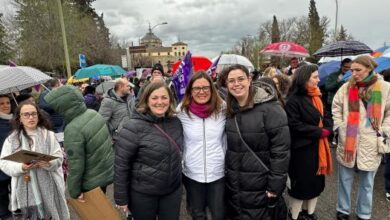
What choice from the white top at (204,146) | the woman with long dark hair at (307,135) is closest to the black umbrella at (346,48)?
the woman with long dark hair at (307,135)

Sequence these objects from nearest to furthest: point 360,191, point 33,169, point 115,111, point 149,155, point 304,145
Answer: point 149,155, point 33,169, point 304,145, point 360,191, point 115,111

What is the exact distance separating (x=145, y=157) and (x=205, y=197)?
824 millimetres

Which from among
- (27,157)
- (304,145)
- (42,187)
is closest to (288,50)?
(304,145)

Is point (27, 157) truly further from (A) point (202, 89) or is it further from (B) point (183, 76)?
(B) point (183, 76)

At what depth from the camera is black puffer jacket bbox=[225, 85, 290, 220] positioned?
8.50 ft

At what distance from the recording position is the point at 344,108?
11.3ft

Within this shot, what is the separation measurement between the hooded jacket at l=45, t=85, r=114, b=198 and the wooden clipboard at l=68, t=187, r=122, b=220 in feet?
0.26

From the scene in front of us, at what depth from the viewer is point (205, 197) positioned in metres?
2.95

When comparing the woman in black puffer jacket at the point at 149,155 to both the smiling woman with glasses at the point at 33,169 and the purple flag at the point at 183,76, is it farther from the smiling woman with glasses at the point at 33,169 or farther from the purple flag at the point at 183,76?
the purple flag at the point at 183,76

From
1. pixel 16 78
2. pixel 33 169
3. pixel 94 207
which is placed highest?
pixel 16 78

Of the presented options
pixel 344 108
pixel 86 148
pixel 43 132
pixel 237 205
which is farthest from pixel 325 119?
pixel 43 132

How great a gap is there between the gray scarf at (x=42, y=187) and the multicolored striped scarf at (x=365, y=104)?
3348mm

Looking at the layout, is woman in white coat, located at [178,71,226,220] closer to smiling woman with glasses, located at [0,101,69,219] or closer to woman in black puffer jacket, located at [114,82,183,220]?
woman in black puffer jacket, located at [114,82,183,220]

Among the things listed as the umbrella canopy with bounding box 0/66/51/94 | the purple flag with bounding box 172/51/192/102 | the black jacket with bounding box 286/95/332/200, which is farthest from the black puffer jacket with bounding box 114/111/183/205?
the umbrella canopy with bounding box 0/66/51/94
